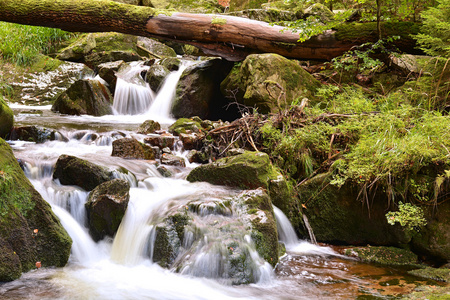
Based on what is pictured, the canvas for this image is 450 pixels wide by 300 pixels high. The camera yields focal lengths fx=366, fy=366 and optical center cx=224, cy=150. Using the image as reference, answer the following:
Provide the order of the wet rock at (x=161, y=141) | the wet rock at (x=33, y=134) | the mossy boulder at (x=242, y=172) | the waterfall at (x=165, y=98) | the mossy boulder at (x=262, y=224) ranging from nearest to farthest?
1. the mossy boulder at (x=262, y=224)
2. the mossy boulder at (x=242, y=172)
3. the wet rock at (x=33, y=134)
4. the wet rock at (x=161, y=141)
5. the waterfall at (x=165, y=98)

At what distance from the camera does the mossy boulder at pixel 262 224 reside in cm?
388

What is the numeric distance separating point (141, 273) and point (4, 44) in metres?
11.0

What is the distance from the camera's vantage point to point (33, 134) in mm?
6711

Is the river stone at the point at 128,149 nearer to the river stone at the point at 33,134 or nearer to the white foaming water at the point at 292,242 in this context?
the river stone at the point at 33,134

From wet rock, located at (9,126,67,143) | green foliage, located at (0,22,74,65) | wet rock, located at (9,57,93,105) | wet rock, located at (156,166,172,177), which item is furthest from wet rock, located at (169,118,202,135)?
green foliage, located at (0,22,74,65)

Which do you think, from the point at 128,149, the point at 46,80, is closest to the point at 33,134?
the point at 128,149

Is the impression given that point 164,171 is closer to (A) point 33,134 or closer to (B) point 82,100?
(A) point 33,134

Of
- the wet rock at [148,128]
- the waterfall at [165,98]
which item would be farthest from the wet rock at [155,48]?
the wet rock at [148,128]

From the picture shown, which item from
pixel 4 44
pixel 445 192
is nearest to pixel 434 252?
pixel 445 192

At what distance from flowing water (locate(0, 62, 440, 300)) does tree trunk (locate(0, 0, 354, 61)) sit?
155 inches

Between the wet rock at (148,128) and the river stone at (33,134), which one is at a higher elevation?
the wet rock at (148,128)

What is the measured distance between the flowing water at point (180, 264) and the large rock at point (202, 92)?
15.5 feet

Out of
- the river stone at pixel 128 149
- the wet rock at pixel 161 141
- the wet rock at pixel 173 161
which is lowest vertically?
the wet rock at pixel 173 161

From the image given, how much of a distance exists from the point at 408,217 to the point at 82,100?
8332 mm
